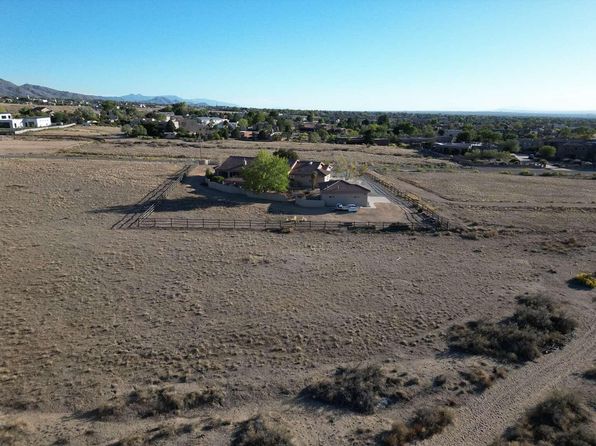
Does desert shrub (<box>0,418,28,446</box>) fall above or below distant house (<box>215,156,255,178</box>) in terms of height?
below

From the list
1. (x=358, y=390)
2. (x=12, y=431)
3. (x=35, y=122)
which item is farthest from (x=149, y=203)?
(x=35, y=122)

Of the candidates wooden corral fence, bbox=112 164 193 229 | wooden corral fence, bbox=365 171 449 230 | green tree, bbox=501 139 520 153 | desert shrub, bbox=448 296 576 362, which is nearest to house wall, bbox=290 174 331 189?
wooden corral fence, bbox=365 171 449 230

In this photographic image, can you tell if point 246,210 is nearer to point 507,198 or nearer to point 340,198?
point 340,198

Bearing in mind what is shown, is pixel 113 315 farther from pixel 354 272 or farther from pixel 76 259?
pixel 354 272

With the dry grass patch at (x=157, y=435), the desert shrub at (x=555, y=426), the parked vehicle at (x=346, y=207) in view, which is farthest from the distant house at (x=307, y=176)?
the dry grass patch at (x=157, y=435)

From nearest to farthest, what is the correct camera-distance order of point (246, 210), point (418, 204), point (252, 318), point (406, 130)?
point (252, 318)
point (246, 210)
point (418, 204)
point (406, 130)

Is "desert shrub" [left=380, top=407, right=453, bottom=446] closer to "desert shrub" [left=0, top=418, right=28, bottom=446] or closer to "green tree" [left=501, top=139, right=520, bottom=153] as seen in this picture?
"desert shrub" [left=0, top=418, right=28, bottom=446]
